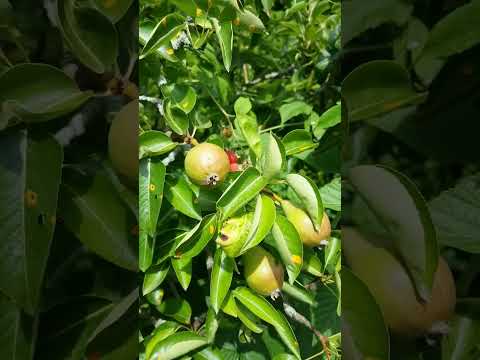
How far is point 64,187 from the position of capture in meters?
0.50

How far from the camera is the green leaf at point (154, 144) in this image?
2.06ft

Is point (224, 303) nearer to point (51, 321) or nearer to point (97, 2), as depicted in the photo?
point (51, 321)

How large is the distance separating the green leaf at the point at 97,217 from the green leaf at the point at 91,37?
0.12 meters

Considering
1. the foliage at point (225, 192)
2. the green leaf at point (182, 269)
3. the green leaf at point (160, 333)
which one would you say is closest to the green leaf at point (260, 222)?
the foliage at point (225, 192)

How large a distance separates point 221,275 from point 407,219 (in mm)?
301

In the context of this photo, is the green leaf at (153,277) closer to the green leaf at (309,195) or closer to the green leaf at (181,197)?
the green leaf at (181,197)

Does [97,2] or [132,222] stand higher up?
[97,2]

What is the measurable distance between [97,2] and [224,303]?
46 cm

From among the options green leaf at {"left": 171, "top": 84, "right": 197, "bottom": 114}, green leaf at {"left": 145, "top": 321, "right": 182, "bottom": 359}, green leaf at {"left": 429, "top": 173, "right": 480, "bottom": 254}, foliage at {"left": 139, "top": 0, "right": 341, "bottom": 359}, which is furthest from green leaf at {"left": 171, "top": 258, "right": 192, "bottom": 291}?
green leaf at {"left": 429, "top": 173, "right": 480, "bottom": 254}

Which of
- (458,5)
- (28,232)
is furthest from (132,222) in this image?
(458,5)

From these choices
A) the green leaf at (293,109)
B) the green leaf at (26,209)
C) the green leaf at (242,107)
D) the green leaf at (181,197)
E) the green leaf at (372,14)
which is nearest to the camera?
the green leaf at (26,209)

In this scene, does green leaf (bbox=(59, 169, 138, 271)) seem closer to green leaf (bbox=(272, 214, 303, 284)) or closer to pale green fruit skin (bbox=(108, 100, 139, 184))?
pale green fruit skin (bbox=(108, 100, 139, 184))

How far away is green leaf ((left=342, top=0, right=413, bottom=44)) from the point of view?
21.7 inches

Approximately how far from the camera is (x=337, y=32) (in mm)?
967
